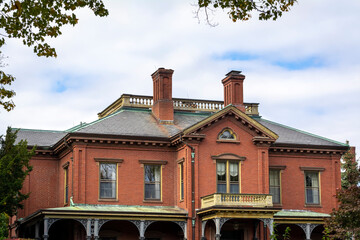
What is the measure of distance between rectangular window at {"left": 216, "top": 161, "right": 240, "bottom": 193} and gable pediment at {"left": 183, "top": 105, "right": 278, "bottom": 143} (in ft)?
6.48

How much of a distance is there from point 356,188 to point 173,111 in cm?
1331

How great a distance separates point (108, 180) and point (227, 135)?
694 cm

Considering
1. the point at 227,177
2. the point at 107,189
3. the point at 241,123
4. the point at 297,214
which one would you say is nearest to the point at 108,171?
the point at 107,189

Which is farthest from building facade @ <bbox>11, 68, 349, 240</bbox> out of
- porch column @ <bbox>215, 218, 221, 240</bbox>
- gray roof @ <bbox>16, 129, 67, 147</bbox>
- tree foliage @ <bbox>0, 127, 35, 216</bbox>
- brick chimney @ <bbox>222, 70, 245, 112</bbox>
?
brick chimney @ <bbox>222, 70, 245, 112</bbox>

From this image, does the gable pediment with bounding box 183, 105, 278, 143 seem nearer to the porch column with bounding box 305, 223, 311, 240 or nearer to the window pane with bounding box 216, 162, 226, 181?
the window pane with bounding box 216, 162, 226, 181

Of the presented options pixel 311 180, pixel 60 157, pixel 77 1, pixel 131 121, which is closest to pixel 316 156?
pixel 311 180

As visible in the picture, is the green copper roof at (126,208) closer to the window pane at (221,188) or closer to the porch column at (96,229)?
the porch column at (96,229)

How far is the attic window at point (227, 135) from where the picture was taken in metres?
36.7

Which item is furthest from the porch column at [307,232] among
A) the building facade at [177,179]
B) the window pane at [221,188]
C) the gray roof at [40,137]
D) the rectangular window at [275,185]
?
the gray roof at [40,137]

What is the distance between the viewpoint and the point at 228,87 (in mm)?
41188

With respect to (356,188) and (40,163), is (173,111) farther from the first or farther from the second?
(356,188)

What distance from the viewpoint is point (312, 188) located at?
39.6 m

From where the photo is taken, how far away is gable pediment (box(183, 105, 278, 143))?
117ft

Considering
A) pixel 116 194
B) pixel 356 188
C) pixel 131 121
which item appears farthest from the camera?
pixel 131 121
